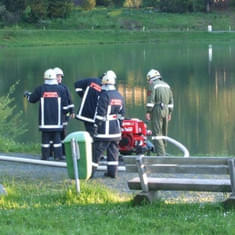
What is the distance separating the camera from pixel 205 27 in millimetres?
79250

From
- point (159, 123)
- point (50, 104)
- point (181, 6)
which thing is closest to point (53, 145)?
point (50, 104)

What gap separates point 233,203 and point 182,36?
66818mm

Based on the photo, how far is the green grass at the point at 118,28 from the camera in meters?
68.2

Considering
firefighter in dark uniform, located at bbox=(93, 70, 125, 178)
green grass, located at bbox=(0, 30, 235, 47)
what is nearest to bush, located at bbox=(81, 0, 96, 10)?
green grass, located at bbox=(0, 30, 235, 47)

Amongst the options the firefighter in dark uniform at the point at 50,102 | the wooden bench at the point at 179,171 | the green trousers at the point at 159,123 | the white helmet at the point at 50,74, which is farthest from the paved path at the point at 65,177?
the green trousers at the point at 159,123

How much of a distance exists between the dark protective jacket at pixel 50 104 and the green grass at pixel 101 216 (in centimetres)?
369

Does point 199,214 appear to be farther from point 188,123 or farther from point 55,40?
point 55,40

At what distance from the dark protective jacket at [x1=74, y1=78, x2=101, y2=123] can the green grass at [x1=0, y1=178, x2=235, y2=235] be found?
3.70 metres

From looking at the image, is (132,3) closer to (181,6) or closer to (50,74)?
(181,6)

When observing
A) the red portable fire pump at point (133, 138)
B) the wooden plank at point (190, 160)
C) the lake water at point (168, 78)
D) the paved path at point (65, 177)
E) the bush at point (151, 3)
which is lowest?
the lake water at point (168, 78)

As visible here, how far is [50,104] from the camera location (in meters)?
13.0

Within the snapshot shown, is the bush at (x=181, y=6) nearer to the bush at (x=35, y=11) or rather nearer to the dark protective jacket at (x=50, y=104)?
the bush at (x=35, y=11)

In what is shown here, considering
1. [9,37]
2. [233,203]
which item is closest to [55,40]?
[9,37]

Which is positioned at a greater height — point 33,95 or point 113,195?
point 33,95
